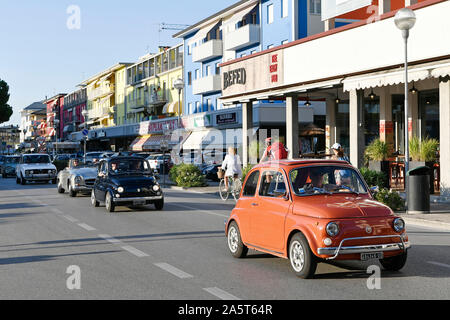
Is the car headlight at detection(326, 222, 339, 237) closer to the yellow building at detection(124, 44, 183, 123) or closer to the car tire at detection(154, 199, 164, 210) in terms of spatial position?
the car tire at detection(154, 199, 164, 210)

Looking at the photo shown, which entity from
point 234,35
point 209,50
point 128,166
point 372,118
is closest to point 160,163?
point 234,35

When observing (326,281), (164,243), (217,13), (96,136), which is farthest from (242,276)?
(96,136)

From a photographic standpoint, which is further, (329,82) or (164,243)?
(329,82)

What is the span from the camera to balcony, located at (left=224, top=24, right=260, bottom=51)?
46219 mm

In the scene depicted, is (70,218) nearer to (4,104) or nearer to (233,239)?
(233,239)

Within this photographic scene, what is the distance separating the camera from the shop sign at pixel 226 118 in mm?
47619

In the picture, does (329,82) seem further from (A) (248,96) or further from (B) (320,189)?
(B) (320,189)

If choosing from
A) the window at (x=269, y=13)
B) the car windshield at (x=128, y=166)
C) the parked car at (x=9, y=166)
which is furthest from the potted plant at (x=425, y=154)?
the parked car at (x=9, y=166)

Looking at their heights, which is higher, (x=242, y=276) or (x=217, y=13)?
(x=217, y=13)

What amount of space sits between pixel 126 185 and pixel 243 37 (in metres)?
31.7

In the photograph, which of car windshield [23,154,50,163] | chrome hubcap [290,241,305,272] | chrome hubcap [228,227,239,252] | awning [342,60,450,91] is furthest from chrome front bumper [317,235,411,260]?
car windshield [23,154,50,163]

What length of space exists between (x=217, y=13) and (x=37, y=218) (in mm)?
39140

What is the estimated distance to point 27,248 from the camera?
10.8 meters

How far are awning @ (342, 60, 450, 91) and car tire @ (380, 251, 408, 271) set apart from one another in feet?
32.2
